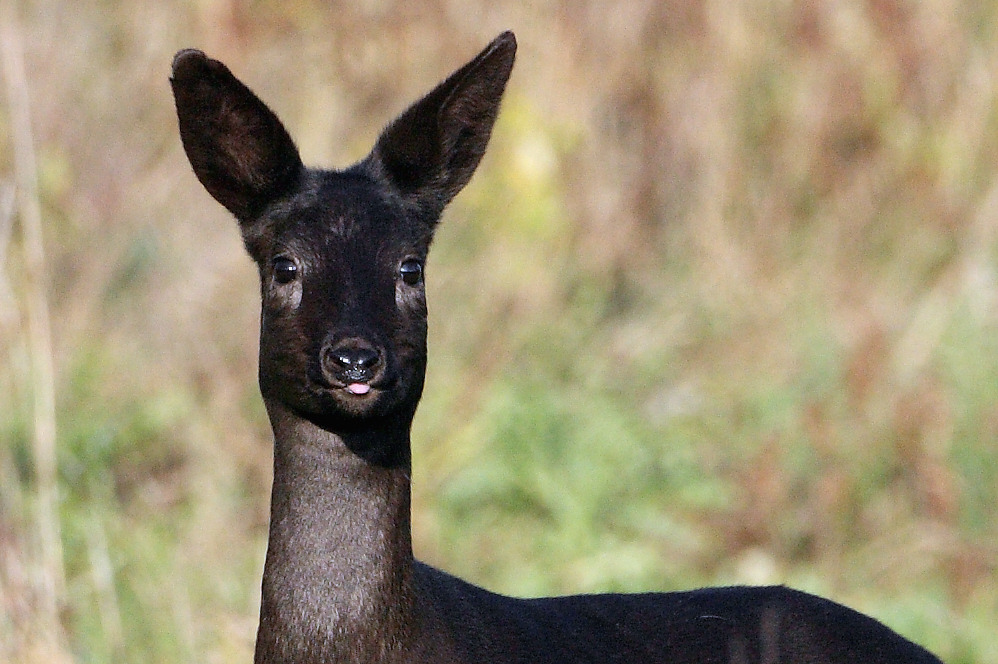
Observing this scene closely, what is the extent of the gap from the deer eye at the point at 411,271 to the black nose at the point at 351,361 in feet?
1.31

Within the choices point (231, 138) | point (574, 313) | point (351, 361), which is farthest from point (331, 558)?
point (574, 313)

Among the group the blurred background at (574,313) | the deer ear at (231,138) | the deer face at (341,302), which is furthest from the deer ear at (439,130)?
the blurred background at (574,313)

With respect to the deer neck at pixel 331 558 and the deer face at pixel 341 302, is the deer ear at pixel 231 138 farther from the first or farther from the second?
the deer neck at pixel 331 558

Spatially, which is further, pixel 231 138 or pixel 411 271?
pixel 231 138

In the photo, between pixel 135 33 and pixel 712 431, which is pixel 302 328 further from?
pixel 135 33

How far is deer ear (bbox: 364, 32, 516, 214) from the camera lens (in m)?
5.03

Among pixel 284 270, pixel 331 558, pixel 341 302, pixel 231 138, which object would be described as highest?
pixel 231 138

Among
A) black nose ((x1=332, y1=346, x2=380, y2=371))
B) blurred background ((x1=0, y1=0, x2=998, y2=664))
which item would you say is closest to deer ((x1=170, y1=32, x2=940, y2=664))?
black nose ((x1=332, y1=346, x2=380, y2=371))

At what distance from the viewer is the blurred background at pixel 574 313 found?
8.05m

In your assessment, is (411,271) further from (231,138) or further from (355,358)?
(231,138)

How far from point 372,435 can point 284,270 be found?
495mm

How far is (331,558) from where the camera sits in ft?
15.0

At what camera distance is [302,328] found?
4.55m

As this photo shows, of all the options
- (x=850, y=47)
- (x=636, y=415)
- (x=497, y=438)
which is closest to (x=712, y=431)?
(x=636, y=415)
